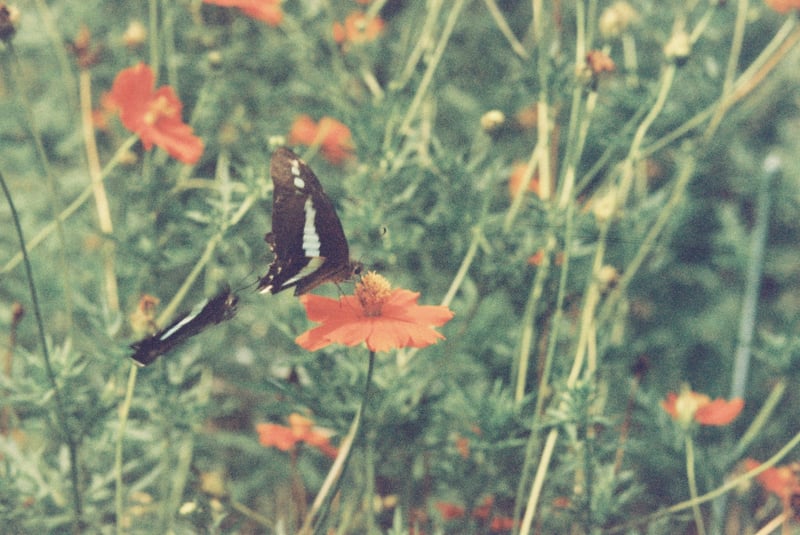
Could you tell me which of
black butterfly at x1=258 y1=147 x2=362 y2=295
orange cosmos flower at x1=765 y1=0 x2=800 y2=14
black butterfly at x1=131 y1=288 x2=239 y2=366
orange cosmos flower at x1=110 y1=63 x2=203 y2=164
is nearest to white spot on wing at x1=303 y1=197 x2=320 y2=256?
black butterfly at x1=258 y1=147 x2=362 y2=295

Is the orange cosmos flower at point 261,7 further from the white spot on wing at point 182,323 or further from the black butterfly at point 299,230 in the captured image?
the white spot on wing at point 182,323

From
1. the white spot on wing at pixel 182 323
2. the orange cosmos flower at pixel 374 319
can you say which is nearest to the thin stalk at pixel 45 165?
the white spot on wing at pixel 182 323

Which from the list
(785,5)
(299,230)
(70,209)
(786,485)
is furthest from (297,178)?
(785,5)

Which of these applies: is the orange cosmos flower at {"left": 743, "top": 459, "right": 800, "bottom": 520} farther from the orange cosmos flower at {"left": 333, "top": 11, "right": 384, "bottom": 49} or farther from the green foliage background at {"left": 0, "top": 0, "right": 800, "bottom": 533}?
the orange cosmos flower at {"left": 333, "top": 11, "right": 384, "bottom": 49}

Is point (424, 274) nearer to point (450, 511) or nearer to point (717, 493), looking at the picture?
point (450, 511)

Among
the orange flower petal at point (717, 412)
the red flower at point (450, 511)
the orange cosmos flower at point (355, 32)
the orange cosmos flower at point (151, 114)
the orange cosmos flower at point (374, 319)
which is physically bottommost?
the red flower at point (450, 511)

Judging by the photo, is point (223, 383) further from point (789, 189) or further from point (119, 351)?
point (789, 189)

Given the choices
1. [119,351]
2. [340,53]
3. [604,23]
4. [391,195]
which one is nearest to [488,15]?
[340,53]
